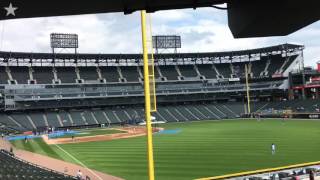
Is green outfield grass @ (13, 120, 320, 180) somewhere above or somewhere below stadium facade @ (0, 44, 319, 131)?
below

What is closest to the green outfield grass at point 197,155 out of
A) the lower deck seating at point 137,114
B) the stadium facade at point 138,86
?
the lower deck seating at point 137,114

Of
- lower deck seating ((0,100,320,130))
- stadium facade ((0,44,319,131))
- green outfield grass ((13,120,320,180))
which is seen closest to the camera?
green outfield grass ((13,120,320,180))

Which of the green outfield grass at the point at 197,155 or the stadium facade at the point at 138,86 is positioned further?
the stadium facade at the point at 138,86

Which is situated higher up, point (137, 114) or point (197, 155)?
point (137, 114)

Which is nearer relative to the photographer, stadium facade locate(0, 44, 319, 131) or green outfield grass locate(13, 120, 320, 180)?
green outfield grass locate(13, 120, 320, 180)

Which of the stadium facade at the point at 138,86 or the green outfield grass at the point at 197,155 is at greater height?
the stadium facade at the point at 138,86

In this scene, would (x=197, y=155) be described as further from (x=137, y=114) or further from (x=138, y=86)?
(x=138, y=86)

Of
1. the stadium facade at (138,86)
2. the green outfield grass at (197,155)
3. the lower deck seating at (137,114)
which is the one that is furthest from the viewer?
the stadium facade at (138,86)

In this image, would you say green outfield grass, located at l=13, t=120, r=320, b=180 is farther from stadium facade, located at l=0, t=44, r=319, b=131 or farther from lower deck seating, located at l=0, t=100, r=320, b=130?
stadium facade, located at l=0, t=44, r=319, b=131

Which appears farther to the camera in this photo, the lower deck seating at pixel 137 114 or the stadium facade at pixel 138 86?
the stadium facade at pixel 138 86

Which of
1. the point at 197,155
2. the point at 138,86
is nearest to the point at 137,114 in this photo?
the point at 138,86

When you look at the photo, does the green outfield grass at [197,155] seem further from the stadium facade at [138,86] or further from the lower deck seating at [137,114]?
the stadium facade at [138,86]

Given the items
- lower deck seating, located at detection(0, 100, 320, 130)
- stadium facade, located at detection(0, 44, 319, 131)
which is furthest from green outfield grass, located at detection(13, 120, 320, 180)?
stadium facade, located at detection(0, 44, 319, 131)

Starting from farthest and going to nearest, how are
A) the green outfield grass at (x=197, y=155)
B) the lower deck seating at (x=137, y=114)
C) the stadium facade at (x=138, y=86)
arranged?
the stadium facade at (x=138, y=86), the lower deck seating at (x=137, y=114), the green outfield grass at (x=197, y=155)
